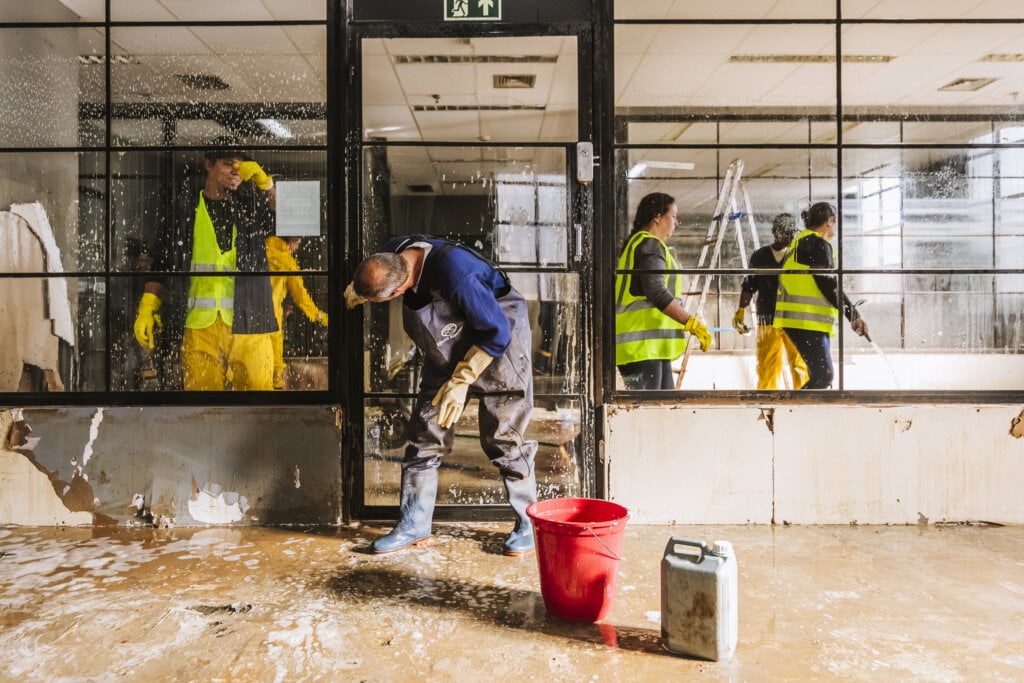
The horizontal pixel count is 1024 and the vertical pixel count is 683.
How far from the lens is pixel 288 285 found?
270cm

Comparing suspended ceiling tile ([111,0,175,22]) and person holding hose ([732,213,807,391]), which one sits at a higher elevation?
suspended ceiling tile ([111,0,175,22])

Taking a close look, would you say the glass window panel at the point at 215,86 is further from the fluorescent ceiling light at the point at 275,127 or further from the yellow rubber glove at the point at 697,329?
the yellow rubber glove at the point at 697,329

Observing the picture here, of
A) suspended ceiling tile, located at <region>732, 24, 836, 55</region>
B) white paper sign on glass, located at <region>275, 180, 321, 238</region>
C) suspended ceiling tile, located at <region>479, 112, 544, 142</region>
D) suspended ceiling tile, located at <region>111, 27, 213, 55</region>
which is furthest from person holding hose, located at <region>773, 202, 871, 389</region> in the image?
suspended ceiling tile, located at <region>111, 27, 213, 55</region>

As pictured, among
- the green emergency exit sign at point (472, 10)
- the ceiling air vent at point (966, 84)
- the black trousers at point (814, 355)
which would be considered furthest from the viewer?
the black trousers at point (814, 355)

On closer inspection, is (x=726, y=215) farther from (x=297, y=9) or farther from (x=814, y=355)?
(x=297, y=9)

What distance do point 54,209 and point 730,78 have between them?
9.92 feet

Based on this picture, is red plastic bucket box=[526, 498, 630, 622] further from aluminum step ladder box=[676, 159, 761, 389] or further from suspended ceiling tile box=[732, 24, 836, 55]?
suspended ceiling tile box=[732, 24, 836, 55]

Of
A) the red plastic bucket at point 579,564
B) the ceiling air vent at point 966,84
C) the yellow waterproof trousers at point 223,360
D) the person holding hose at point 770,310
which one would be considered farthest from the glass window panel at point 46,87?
the ceiling air vent at point 966,84

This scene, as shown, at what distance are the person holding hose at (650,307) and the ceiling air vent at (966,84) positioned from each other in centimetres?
139

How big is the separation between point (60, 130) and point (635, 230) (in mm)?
2558

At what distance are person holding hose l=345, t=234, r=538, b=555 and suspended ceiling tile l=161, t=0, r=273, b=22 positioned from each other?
4.14 feet

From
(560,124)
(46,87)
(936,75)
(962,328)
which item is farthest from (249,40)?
(962,328)

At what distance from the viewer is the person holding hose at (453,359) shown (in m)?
2.11

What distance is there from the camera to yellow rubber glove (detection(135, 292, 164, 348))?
2.69 meters
